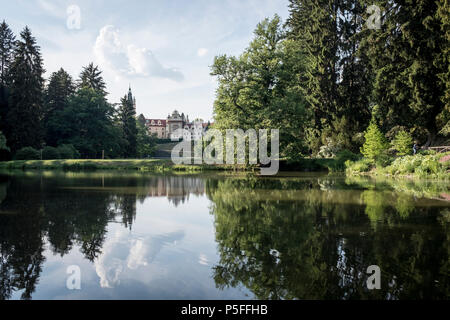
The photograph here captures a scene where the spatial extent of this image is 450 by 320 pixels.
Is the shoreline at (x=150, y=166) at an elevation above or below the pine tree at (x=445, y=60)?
below

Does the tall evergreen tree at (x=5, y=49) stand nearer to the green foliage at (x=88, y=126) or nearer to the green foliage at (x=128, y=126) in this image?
the green foliage at (x=88, y=126)

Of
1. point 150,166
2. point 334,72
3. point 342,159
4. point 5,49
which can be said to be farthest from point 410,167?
point 5,49

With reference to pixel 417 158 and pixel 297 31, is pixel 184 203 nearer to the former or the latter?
pixel 417 158

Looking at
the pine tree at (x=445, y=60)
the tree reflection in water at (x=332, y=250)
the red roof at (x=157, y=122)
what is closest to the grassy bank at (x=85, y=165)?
the pine tree at (x=445, y=60)

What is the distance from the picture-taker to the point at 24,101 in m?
42.8

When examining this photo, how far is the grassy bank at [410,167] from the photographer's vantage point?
19219 mm

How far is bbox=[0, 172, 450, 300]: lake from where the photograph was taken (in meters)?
3.60

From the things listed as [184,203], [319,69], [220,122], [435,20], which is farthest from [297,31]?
[184,203]

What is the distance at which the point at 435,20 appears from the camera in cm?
2539

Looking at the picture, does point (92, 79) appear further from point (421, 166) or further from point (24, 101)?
point (421, 166)

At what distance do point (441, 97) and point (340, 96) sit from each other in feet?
36.2

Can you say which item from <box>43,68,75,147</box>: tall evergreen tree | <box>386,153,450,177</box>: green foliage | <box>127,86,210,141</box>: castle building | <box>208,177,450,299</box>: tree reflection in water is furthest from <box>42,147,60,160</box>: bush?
<box>127,86,210,141</box>: castle building

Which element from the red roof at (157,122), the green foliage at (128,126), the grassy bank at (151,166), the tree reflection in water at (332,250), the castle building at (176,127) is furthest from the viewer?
the red roof at (157,122)

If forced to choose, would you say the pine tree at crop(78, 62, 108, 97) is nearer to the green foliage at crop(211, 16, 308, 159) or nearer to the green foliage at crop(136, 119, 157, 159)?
the green foliage at crop(136, 119, 157, 159)
